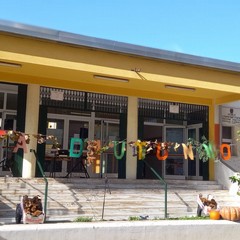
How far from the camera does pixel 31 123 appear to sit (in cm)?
1084

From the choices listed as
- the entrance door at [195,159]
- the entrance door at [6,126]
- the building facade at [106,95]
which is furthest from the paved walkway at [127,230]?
the entrance door at [195,159]

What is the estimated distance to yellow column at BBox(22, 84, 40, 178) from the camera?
419 inches

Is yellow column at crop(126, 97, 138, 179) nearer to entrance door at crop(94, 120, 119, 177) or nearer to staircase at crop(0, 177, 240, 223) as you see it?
staircase at crop(0, 177, 240, 223)

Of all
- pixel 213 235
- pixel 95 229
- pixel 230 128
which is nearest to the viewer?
pixel 95 229

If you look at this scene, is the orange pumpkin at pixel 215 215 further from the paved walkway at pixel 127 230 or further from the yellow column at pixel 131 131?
the yellow column at pixel 131 131

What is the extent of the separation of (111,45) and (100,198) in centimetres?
402

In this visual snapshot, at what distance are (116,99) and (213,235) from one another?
5.66 m

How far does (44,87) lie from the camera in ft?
36.9

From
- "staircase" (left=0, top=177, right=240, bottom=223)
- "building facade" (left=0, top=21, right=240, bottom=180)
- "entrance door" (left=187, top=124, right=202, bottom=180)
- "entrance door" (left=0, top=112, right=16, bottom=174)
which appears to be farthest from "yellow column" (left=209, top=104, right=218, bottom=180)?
"entrance door" (left=0, top=112, right=16, bottom=174)

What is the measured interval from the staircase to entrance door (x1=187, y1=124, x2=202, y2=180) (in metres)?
2.57

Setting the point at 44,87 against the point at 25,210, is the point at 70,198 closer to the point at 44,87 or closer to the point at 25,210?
the point at 25,210

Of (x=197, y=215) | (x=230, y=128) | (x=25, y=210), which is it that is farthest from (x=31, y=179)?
(x=230, y=128)

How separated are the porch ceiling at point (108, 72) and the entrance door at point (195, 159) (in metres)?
1.15

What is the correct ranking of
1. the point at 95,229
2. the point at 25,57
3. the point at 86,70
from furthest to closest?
the point at 86,70 → the point at 25,57 → the point at 95,229
